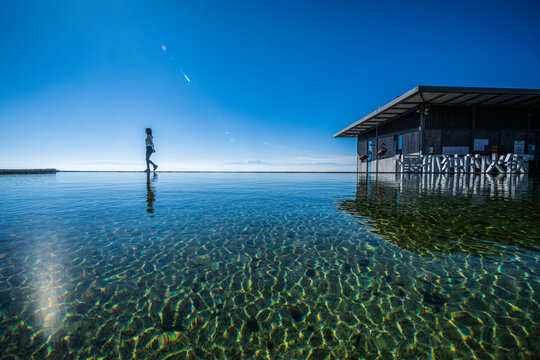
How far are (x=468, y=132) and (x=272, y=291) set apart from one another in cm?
2122

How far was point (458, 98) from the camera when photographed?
14.9 metres

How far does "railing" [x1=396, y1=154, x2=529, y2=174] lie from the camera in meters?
15.1

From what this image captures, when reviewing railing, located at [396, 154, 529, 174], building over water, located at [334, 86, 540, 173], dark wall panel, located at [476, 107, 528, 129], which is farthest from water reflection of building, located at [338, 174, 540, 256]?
dark wall panel, located at [476, 107, 528, 129]

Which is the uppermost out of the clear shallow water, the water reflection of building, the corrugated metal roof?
the corrugated metal roof

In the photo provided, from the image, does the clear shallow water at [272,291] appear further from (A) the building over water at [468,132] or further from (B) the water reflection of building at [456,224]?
(A) the building over water at [468,132]

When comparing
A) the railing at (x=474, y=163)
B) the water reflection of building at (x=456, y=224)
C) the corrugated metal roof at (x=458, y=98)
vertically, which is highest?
the corrugated metal roof at (x=458, y=98)

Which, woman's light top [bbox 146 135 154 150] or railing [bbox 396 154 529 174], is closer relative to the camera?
woman's light top [bbox 146 135 154 150]

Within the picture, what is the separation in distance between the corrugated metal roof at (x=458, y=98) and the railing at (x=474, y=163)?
3.67 metres

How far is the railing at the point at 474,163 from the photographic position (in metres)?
15.1

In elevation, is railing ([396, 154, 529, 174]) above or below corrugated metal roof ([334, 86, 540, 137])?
below

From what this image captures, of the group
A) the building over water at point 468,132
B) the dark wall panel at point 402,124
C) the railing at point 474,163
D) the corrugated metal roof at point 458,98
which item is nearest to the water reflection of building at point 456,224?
the corrugated metal roof at point 458,98

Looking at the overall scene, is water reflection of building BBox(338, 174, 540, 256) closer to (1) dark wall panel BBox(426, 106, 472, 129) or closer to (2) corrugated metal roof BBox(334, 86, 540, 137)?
(2) corrugated metal roof BBox(334, 86, 540, 137)

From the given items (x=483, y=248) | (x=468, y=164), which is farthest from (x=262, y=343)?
(x=468, y=164)

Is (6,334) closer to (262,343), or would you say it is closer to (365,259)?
(262,343)
